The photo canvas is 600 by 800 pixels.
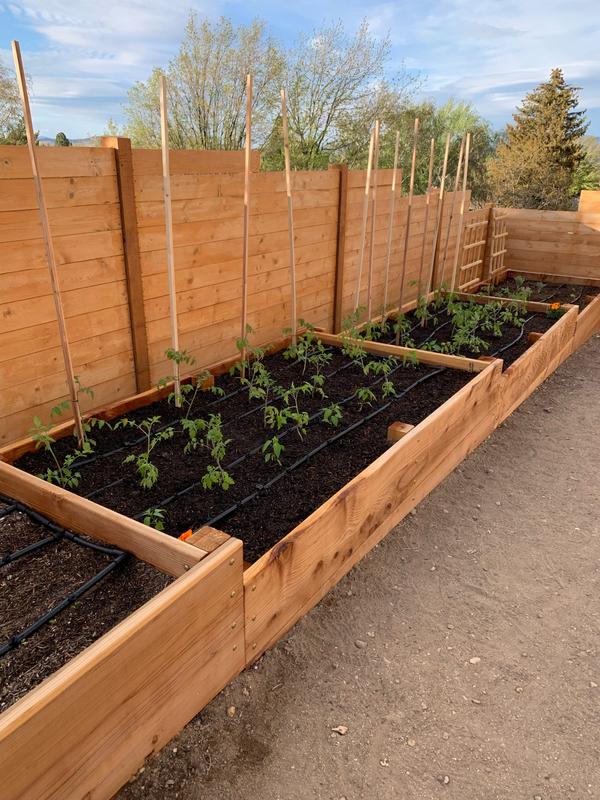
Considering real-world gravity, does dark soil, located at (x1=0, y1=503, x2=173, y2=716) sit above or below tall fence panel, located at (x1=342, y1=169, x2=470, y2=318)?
below

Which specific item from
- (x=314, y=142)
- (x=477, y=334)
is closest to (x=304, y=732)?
(x=477, y=334)

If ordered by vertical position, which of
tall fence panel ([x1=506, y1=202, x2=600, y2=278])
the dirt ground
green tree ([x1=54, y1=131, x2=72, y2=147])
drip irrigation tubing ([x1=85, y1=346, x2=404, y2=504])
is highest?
green tree ([x1=54, y1=131, x2=72, y2=147])

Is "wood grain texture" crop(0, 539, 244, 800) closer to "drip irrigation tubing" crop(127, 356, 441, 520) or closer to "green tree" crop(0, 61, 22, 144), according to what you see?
"drip irrigation tubing" crop(127, 356, 441, 520)

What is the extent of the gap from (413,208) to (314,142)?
15916mm

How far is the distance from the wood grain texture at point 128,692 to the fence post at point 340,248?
3718 mm

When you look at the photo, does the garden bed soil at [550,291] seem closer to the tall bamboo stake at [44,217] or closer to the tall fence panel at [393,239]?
the tall fence panel at [393,239]

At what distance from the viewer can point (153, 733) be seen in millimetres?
1663

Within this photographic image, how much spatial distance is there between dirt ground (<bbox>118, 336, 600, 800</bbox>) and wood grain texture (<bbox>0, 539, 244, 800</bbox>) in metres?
0.19

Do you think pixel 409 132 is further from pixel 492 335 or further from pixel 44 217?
pixel 44 217

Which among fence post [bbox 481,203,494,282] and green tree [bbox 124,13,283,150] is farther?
green tree [bbox 124,13,283,150]

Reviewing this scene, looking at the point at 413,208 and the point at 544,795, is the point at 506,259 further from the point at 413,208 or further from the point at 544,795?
the point at 544,795

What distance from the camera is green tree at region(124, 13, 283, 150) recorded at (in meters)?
18.7

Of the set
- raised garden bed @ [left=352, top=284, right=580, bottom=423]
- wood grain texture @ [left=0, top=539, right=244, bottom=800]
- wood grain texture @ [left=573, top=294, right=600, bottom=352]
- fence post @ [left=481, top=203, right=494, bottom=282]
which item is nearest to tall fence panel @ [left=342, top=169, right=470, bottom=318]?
raised garden bed @ [left=352, top=284, right=580, bottom=423]

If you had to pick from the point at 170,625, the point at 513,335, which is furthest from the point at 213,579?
the point at 513,335
